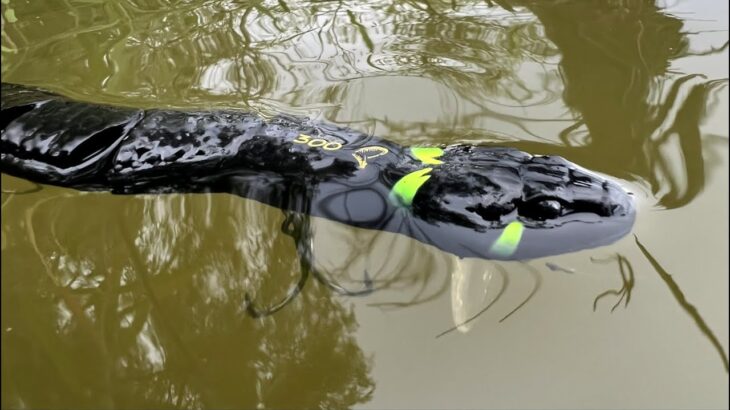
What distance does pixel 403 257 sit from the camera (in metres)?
1.74

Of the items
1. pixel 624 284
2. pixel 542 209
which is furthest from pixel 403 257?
pixel 624 284

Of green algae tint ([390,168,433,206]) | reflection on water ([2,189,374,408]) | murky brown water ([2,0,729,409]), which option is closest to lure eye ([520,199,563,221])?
murky brown water ([2,0,729,409])

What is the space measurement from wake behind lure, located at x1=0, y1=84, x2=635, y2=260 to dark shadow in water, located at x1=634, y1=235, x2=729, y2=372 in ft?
0.35

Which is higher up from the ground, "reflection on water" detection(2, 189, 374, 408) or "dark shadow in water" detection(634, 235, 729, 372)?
"dark shadow in water" detection(634, 235, 729, 372)

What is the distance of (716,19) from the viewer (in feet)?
7.24

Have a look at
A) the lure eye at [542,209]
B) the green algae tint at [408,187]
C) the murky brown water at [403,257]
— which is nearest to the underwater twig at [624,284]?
the murky brown water at [403,257]

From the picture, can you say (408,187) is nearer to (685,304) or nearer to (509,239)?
(509,239)

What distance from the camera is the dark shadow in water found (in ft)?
4.83

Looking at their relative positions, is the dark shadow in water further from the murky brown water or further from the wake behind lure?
the wake behind lure

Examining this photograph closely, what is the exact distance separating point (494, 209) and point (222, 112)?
0.96 metres

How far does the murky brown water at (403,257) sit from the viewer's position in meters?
1.56

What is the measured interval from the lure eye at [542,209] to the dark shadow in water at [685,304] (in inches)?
11.2

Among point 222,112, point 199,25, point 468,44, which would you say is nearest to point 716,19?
point 468,44

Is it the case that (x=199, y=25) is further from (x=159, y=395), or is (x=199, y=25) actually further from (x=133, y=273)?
(x=159, y=395)
